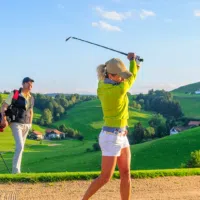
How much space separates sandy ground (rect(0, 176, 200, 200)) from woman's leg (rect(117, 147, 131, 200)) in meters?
1.81

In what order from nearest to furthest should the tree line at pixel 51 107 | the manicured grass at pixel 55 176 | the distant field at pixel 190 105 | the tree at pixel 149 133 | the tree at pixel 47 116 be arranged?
the manicured grass at pixel 55 176 → the tree at pixel 149 133 → the tree at pixel 47 116 → the distant field at pixel 190 105 → the tree line at pixel 51 107

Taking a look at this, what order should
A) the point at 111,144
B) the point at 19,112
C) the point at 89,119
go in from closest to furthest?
1. the point at 111,144
2. the point at 19,112
3. the point at 89,119

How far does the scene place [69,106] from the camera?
149250 millimetres

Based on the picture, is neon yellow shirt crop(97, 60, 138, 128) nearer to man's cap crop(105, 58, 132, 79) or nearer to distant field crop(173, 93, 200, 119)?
man's cap crop(105, 58, 132, 79)

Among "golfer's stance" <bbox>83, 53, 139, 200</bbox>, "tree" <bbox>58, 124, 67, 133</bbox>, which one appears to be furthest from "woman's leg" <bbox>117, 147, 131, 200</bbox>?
"tree" <bbox>58, 124, 67, 133</bbox>

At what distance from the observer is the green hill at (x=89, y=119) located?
116 metres

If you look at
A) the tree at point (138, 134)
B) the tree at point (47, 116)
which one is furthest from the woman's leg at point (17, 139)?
the tree at point (47, 116)

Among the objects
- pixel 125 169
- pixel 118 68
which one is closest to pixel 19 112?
pixel 125 169

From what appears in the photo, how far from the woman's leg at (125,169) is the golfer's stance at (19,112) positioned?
4240 mm

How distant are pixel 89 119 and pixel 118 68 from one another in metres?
120

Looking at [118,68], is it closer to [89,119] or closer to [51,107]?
[89,119]

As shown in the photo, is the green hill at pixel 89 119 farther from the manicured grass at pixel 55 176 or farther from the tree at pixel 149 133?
the manicured grass at pixel 55 176

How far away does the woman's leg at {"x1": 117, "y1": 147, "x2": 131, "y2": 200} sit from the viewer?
647 centimetres

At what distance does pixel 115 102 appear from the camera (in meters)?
6.28
